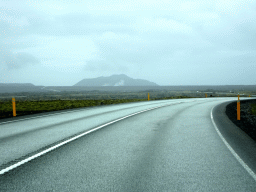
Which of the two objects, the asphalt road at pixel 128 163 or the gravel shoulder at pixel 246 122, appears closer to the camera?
the asphalt road at pixel 128 163

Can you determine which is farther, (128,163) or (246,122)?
(246,122)

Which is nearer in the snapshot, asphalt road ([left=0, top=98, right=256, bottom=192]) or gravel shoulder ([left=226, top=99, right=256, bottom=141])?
asphalt road ([left=0, top=98, right=256, bottom=192])

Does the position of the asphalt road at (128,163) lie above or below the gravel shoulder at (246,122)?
above

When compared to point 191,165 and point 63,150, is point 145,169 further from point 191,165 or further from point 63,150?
point 63,150

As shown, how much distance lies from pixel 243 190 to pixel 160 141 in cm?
388

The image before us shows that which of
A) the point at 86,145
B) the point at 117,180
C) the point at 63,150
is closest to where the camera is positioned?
the point at 117,180

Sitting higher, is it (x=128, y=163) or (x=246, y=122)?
(x=128, y=163)

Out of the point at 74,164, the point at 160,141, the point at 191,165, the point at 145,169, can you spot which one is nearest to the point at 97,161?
the point at 74,164

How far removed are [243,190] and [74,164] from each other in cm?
329

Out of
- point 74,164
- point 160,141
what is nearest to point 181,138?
point 160,141

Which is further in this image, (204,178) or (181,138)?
(181,138)

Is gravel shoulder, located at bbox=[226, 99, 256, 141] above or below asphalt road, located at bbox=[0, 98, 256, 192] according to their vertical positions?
below

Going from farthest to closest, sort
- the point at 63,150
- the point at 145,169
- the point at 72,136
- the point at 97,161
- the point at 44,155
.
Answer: the point at 72,136 < the point at 63,150 < the point at 44,155 < the point at 97,161 < the point at 145,169

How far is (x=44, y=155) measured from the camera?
6.09 meters
